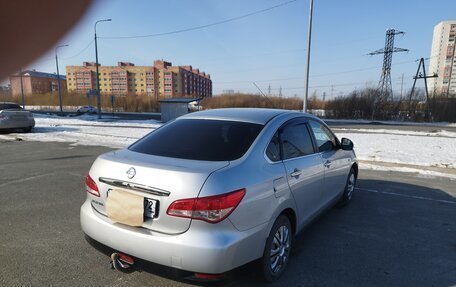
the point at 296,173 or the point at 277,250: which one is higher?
the point at 296,173

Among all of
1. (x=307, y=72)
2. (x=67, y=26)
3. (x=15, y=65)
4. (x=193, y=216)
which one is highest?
(x=307, y=72)

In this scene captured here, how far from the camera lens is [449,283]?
308 cm

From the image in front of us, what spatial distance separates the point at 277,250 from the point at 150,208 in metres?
1.31

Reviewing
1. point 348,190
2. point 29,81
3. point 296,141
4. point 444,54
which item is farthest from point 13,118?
point 444,54

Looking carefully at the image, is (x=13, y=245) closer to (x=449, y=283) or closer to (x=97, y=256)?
(x=97, y=256)

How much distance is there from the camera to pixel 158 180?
252 centimetres

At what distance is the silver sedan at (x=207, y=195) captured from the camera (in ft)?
7.91

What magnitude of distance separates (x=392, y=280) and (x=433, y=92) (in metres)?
41.4

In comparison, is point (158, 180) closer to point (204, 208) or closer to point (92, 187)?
point (204, 208)

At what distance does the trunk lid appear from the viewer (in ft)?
8.01

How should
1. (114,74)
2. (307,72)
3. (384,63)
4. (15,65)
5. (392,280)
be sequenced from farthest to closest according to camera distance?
(114,74), (384,63), (307,72), (392,280), (15,65)

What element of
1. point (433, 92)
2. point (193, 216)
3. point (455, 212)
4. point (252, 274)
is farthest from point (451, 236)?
A: point (433, 92)

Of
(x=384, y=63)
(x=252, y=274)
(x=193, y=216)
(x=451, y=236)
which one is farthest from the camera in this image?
(x=384, y=63)

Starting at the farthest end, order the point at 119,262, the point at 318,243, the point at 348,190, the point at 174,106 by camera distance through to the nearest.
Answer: the point at 174,106
the point at 348,190
the point at 318,243
the point at 119,262
